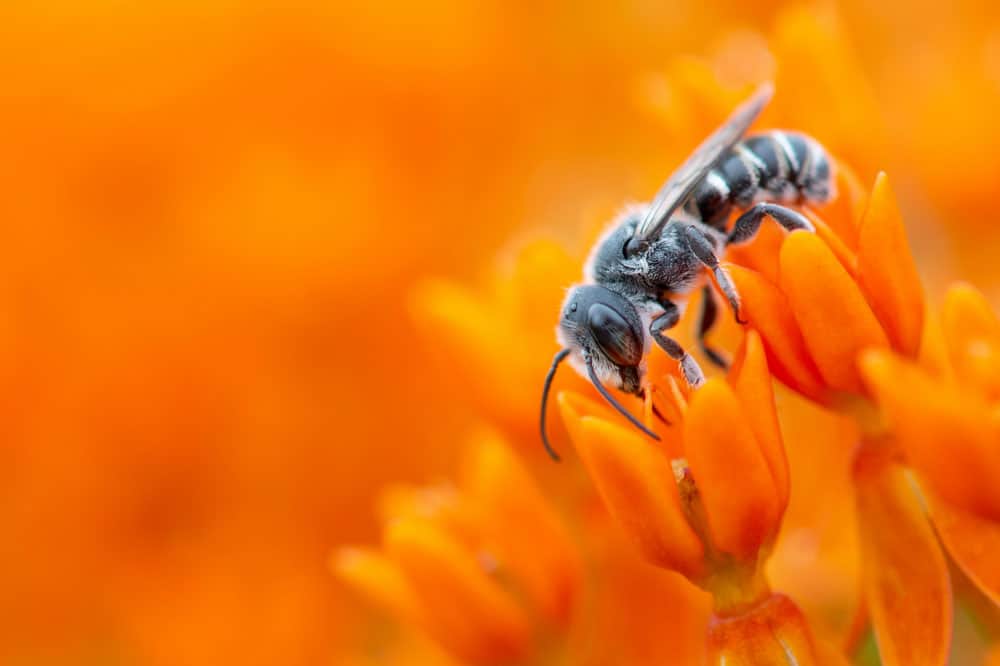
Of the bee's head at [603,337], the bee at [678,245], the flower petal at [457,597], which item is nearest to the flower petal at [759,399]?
the bee at [678,245]

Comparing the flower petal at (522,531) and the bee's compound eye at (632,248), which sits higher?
the bee's compound eye at (632,248)

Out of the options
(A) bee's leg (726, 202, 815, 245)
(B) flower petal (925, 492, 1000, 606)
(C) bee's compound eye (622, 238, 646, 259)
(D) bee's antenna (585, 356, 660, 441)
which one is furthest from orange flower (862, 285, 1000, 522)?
(C) bee's compound eye (622, 238, 646, 259)

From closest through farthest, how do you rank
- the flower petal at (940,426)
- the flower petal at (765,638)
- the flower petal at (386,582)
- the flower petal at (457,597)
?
the flower petal at (940,426)
the flower petal at (765,638)
the flower petal at (457,597)
the flower petal at (386,582)

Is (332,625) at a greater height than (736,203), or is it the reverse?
(736,203)

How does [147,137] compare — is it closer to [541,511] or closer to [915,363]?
[541,511]

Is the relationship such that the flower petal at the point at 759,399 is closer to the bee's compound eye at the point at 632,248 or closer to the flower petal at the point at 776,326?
the flower petal at the point at 776,326

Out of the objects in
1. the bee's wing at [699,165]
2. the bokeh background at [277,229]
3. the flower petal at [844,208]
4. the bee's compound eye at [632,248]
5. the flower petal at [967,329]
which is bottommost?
the bokeh background at [277,229]

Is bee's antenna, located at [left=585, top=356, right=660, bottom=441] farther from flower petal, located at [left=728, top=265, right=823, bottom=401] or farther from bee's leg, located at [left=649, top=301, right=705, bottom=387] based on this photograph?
flower petal, located at [left=728, top=265, right=823, bottom=401]

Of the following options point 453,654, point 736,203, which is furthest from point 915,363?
point 453,654
